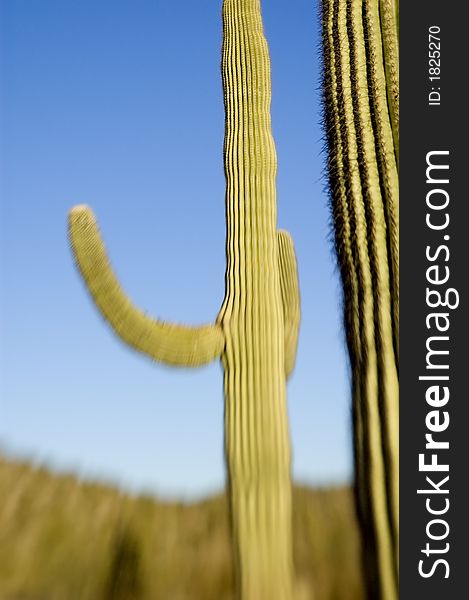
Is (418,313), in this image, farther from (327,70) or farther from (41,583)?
(41,583)

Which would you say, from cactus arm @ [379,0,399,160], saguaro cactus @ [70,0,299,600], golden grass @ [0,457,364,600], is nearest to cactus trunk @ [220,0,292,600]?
saguaro cactus @ [70,0,299,600]

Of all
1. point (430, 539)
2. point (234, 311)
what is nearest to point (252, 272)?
point (234, 311)

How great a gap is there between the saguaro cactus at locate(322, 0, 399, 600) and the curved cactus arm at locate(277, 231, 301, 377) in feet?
2.35

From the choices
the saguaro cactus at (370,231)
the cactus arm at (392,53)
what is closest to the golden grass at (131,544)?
the saguaro cactus at (370,231)

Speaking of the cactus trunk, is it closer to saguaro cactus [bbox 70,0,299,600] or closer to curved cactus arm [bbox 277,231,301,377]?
saguaro cactus [bbox 70,0,299,600]

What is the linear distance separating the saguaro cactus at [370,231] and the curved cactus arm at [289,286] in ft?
2.35

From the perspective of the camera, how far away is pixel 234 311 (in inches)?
172

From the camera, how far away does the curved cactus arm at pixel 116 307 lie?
3.95 meters

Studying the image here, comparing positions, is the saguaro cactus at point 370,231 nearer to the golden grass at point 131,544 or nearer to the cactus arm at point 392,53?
the cactus arm at point 392,53

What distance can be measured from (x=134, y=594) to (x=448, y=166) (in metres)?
3.14

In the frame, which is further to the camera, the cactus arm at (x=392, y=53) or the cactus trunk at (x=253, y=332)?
the cactus arm at (x=392, y=53)

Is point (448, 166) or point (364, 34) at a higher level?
point (364, 34)

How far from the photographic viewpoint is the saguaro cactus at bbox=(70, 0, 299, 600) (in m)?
3.93

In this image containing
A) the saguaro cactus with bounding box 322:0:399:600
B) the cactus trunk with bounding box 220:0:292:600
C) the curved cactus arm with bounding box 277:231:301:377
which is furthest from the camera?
the curved cactus arm with bounding box 277:231:301:377
